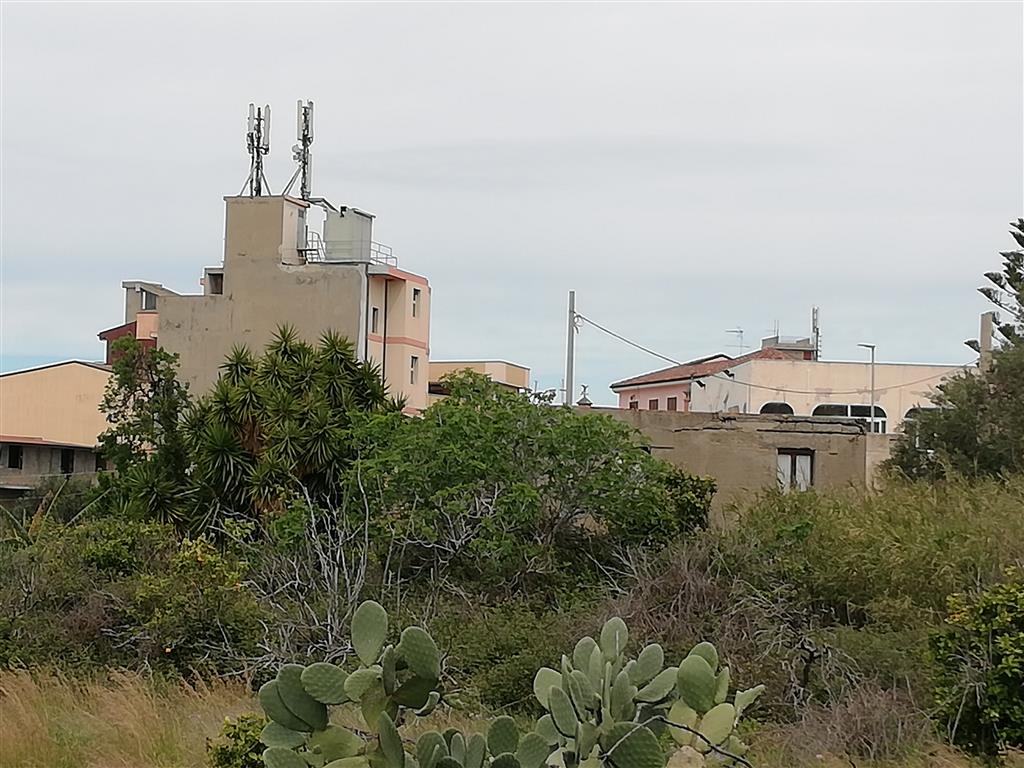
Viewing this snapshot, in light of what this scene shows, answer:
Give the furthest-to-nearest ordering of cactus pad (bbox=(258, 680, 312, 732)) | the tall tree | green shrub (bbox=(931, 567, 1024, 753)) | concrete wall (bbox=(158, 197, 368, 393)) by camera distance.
→ concrete wall (bbox=(158, 197, 368, 393)) → the tall tree → green shrub (bbox=(931, 567, 1024, 753)) → cactus pad (bbox=(258, 680, 312, 732))

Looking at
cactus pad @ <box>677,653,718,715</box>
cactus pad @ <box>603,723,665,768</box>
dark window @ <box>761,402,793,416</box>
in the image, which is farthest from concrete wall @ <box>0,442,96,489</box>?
cactus pad @ <box>603,723,665,768</box>

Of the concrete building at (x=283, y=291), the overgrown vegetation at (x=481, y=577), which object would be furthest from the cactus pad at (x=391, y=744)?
the concrete building at (x=283, y=291)

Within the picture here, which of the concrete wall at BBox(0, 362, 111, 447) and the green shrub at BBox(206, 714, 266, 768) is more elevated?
the concrete wall at BBox(0, 362, 111, 447)

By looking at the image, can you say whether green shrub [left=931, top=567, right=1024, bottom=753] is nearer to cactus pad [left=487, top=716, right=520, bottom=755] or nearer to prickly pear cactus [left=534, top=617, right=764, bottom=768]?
A: prickly pear cactus [left=534, top=617, right=764, bottom=768]

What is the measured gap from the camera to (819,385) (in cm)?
5591

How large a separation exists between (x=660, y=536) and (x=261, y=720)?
981 centimetres

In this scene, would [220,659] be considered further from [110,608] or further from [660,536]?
[660,536]

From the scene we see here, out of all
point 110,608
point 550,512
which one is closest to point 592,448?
point 550,512

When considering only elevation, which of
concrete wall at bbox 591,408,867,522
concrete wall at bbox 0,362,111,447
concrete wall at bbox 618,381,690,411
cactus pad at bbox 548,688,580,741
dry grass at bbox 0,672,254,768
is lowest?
dry grass at bbox 0,672,254,768

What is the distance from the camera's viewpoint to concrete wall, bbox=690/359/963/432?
55.1m

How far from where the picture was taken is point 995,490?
17266mm

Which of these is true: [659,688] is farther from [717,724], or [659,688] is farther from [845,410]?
[845,410]

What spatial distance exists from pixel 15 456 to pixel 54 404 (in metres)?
4.19

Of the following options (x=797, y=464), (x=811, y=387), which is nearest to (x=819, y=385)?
(x=811, y=387)
